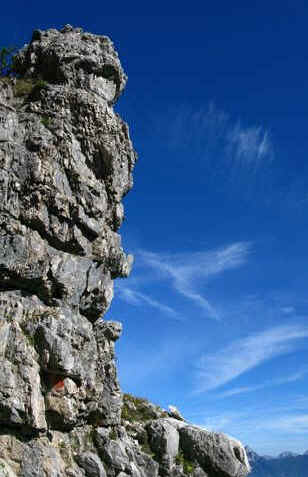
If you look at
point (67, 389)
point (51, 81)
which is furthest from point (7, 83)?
point (67, 389)

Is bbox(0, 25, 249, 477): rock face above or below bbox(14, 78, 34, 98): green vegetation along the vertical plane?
below

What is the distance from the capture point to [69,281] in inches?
1258

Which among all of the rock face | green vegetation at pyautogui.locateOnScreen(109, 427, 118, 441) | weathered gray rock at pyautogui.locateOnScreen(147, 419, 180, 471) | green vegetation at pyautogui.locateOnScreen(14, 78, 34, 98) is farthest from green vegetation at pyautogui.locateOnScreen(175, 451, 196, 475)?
green vegetation at pyautogui.locateOnScreen(14, 78, 34, 98)

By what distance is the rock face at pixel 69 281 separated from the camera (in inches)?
1036

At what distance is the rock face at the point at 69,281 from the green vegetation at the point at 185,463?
18 centimetres

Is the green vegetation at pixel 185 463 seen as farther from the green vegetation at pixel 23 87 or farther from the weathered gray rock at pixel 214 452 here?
the green vegetation at pixel 23 87

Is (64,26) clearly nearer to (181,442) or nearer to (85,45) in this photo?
(85,45)

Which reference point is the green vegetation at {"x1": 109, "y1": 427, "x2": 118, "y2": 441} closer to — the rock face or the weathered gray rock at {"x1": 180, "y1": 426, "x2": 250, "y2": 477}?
the rock face

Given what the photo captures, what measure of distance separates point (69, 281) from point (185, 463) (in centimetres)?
1870

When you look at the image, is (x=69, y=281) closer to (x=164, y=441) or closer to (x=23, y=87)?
(x=164, y=441)

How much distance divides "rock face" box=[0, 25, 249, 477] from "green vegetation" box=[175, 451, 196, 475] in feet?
0.58

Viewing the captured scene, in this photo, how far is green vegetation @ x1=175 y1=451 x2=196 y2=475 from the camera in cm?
3625

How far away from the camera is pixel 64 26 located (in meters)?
45.4

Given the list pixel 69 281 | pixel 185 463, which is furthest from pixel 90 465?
pixel 69 281
